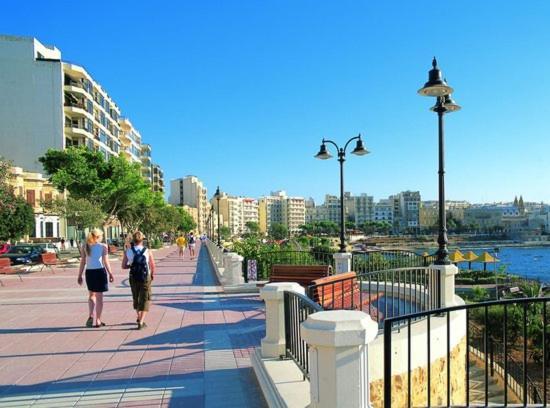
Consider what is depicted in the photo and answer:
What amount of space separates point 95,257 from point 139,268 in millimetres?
845

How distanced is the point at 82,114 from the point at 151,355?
180 feet

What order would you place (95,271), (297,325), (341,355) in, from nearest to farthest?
1. (341,355)
2. (297,325)
3. (95,271)

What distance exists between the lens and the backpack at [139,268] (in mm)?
8308

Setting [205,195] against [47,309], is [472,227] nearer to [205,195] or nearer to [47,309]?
Result: [205,195]

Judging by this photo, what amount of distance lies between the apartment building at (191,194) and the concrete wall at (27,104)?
108545mm

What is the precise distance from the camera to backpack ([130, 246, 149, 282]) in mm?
8308

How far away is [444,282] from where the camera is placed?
25.4ft

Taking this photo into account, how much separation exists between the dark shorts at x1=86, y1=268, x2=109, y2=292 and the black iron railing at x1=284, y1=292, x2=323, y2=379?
4.14 m

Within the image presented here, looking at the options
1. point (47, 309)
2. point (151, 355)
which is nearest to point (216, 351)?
point (151, 355)

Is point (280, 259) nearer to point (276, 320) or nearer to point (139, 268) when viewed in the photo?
point (139, 268)

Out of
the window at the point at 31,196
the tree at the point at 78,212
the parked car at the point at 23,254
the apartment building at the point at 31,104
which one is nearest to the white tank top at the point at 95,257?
the parked car at the point at 23,254

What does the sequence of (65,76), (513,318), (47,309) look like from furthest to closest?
(65,76) → (513,318) → (47,309)

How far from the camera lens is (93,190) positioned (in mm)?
33719

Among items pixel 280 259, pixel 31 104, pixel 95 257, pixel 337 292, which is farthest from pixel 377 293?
pixel 31 104
